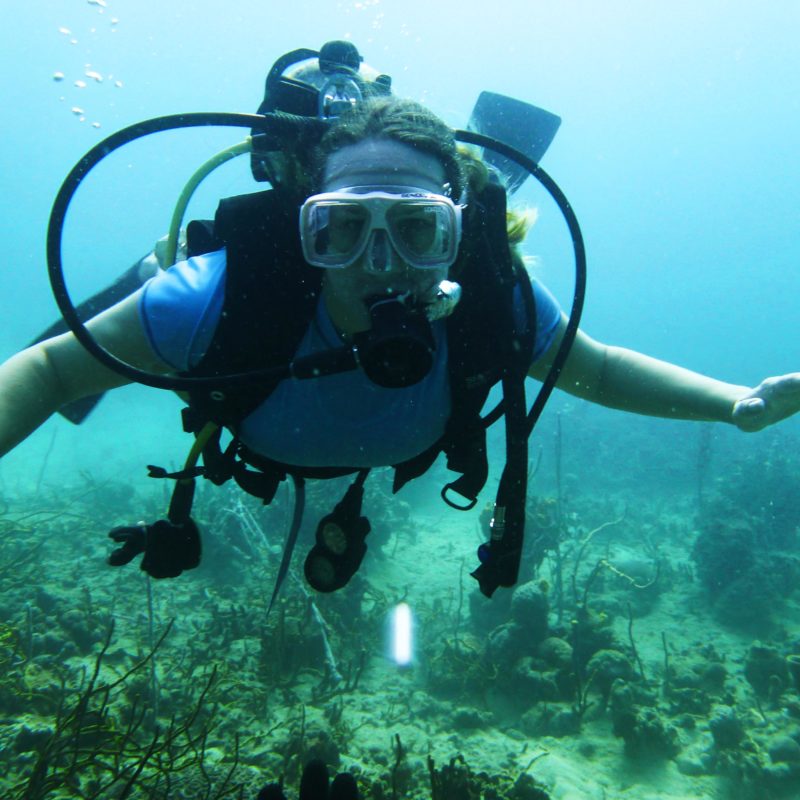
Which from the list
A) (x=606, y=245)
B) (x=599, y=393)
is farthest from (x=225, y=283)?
(x=606, y=245)

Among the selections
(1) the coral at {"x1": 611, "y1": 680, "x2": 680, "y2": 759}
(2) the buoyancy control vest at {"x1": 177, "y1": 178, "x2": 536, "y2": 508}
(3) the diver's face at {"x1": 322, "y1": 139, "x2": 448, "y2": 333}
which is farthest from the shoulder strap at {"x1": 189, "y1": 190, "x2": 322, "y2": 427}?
(1) the coral at {"x1": 611, "y1": 680, "x2": 680, "y2": 759}

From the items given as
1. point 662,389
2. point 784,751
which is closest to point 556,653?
point 784,751

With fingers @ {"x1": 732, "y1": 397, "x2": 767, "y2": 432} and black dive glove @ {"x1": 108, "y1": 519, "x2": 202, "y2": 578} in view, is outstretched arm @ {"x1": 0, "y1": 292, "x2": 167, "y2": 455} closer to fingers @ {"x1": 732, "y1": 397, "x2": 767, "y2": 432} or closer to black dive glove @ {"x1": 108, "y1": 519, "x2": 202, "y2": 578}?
black dive glove @ {"x1": 108, "y1": 519, "x2": 202, "y2": 578}

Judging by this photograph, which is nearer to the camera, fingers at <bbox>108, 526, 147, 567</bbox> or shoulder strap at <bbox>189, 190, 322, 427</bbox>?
shoulder strap at <bbox>189, 190, 322, 427</bbox>

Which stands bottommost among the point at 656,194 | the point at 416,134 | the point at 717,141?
the point at 416,134

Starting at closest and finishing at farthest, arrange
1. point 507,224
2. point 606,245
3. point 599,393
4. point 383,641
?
point 507,224, point 599,393, point 383,641, point 606,245

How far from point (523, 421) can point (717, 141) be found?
114655mm

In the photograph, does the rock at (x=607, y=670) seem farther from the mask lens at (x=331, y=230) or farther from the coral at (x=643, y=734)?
the mask lens at (x=331, y=230)

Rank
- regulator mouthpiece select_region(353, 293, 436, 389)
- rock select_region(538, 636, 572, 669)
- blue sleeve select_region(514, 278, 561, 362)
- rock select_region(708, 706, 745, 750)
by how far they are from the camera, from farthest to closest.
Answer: rock select_region(538, 636, 572, 669), rock select_region(708, 706, 745, 750), blue sleeve select_region(514, 278, 561, 362), regulator mouthpiece select_region(353, 293, 436, 389)

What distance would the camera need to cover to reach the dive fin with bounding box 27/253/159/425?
3623 millimetres

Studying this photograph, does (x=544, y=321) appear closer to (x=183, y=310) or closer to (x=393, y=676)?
(x=183, y=310)

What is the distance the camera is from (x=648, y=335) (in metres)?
135

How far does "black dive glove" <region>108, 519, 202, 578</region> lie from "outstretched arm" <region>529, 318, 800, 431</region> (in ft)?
→ 6.87

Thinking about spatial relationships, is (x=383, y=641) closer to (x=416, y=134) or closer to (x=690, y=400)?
(x=690, y=400)
